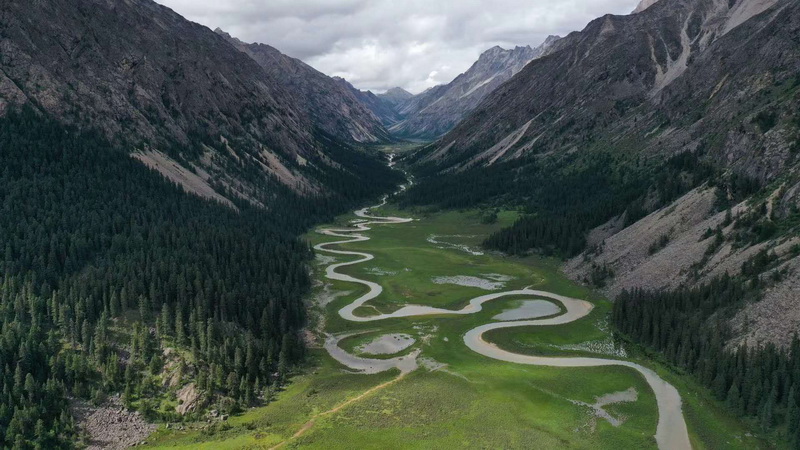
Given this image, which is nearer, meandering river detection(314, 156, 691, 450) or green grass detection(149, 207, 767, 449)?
green grass detection(149, 207, 767, 449)

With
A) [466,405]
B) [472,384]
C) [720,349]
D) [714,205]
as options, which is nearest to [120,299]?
[472,384]

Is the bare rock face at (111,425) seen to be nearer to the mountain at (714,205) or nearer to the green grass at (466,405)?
the green grass at (466,405)

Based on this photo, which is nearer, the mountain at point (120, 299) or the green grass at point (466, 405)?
the green grass at point (466, 405)

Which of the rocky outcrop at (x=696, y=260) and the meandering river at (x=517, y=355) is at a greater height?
the rocky outcrop at (x=696, y=260)

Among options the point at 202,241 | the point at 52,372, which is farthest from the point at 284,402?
the point at 202,241

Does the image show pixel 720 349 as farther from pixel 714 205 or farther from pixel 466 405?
pixel 714 205

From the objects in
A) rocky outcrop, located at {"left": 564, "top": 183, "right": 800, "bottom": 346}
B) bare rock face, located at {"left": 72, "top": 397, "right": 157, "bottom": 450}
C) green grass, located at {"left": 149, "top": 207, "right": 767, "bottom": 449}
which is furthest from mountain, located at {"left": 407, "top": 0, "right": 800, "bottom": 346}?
bare rock face, located at {"left": 72, "top": 397, "right": 157, "bottom": 450}

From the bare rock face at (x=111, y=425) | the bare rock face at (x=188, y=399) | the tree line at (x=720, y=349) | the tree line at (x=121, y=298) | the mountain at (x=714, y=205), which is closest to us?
the tree line at (x=720, y=349)

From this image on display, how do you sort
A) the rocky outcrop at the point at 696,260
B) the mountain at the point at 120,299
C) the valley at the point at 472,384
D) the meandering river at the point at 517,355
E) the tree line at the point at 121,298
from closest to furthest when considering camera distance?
the valley at the point at 472,384
the meandering river at the point at 517,355
the mountain at the point at 120,299
the tree line at the point at 121,298
the rocky outcrop at the point at 696,260

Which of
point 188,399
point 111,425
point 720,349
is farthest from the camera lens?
point 720,349

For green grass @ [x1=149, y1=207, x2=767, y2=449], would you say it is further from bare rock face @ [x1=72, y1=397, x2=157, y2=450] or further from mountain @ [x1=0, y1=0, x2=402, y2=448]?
mountain @ [x1=0, y1=0, x2=402, y2=448]

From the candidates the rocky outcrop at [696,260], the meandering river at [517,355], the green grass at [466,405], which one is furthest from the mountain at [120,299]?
the rocky outcrop at [696,260]
